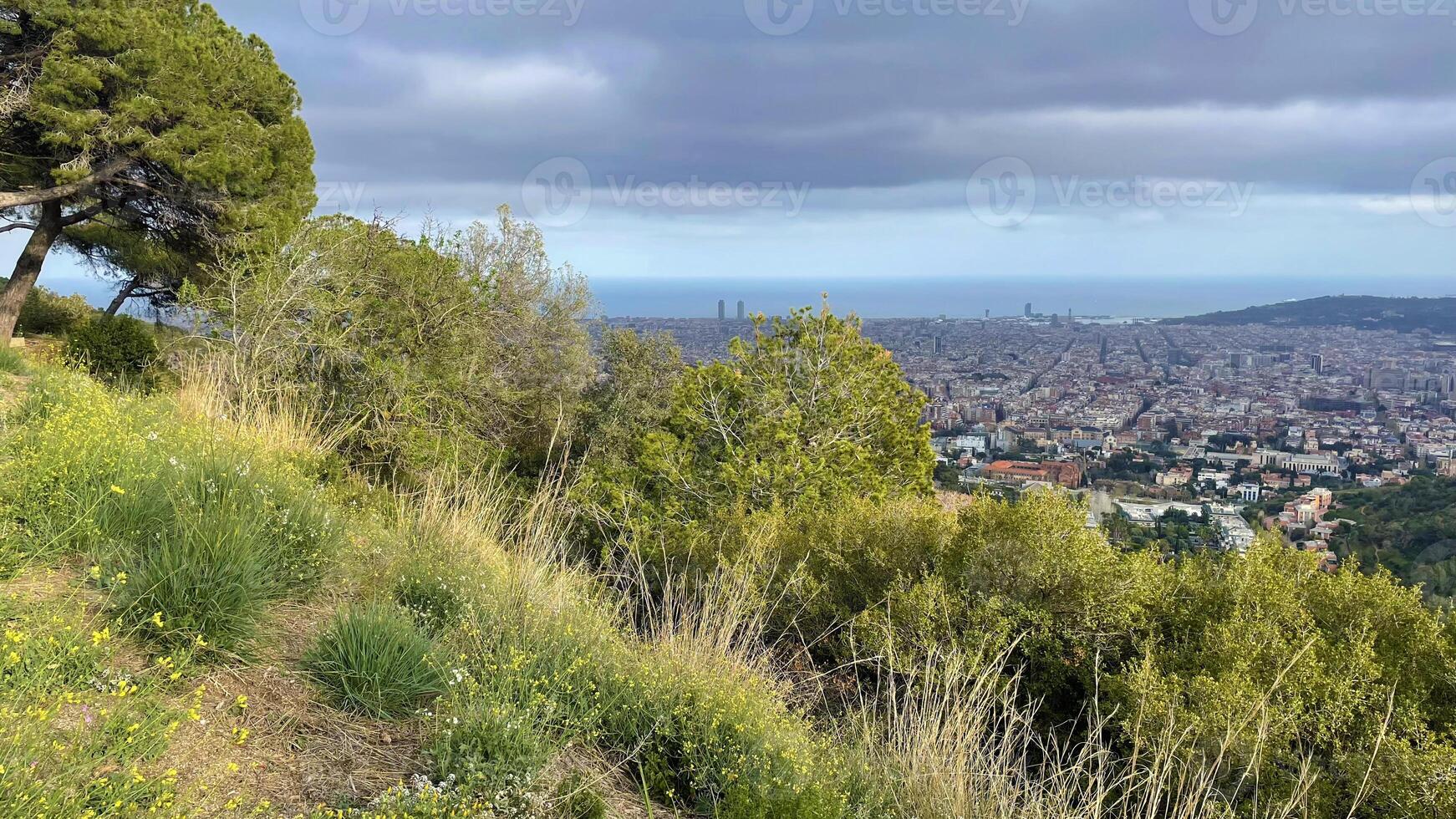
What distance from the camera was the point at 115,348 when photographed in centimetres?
1318

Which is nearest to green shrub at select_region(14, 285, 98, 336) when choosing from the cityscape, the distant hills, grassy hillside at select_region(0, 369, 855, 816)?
the cityscape

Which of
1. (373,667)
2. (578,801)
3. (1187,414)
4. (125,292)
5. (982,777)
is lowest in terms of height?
(1187,414)

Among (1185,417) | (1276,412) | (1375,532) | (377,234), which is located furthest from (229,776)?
(1276,412)

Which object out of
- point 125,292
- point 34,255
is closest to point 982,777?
point 34,255

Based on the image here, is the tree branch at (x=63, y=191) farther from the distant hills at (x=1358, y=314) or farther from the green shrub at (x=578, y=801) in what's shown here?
the distant hills at (x=1358, y=314)

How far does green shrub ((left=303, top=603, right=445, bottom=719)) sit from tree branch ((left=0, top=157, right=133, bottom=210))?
630 inches

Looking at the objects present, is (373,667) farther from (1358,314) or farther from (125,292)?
(1358,314)

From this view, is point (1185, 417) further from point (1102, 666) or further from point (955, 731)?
point (955, 731)

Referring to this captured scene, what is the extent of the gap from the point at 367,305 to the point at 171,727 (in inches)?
551

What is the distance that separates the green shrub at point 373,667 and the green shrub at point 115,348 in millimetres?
11051

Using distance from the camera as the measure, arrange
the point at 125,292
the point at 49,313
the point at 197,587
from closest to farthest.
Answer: the point at 197,587 < the point at 125,292 < the point at 49,313

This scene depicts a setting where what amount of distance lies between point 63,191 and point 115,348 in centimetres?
413

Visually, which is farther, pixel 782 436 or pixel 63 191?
pixel 63 191

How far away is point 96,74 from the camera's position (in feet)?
47.3
